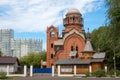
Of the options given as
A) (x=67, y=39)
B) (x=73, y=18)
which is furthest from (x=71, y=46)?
(x=73, y=18)

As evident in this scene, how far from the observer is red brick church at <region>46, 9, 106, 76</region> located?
64250mm

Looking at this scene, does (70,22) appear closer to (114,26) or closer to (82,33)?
(82,33)

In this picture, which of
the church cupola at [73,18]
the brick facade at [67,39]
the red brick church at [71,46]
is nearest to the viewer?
the red brick church at [71,46]

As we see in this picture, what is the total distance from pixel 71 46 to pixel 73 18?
8025 mm

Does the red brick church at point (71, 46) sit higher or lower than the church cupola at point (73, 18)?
lower

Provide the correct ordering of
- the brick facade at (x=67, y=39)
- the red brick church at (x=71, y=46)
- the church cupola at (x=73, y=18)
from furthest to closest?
the church cupola at (x=73, y=18) → the brick facade at (x=67, y=39) → the red brick church at (x=71, y=46)

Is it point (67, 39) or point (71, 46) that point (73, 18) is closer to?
point (67, 39)

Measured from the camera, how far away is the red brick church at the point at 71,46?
211 ft

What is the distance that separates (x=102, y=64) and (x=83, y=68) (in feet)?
15.3

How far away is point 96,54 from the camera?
65.9 meters

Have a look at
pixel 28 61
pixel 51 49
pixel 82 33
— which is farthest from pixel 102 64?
pixel 28 61

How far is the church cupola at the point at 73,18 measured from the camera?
81.4 metres

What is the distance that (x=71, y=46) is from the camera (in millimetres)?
78875

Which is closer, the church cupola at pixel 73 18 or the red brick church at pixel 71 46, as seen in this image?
the red brick church at pixel 71 46
